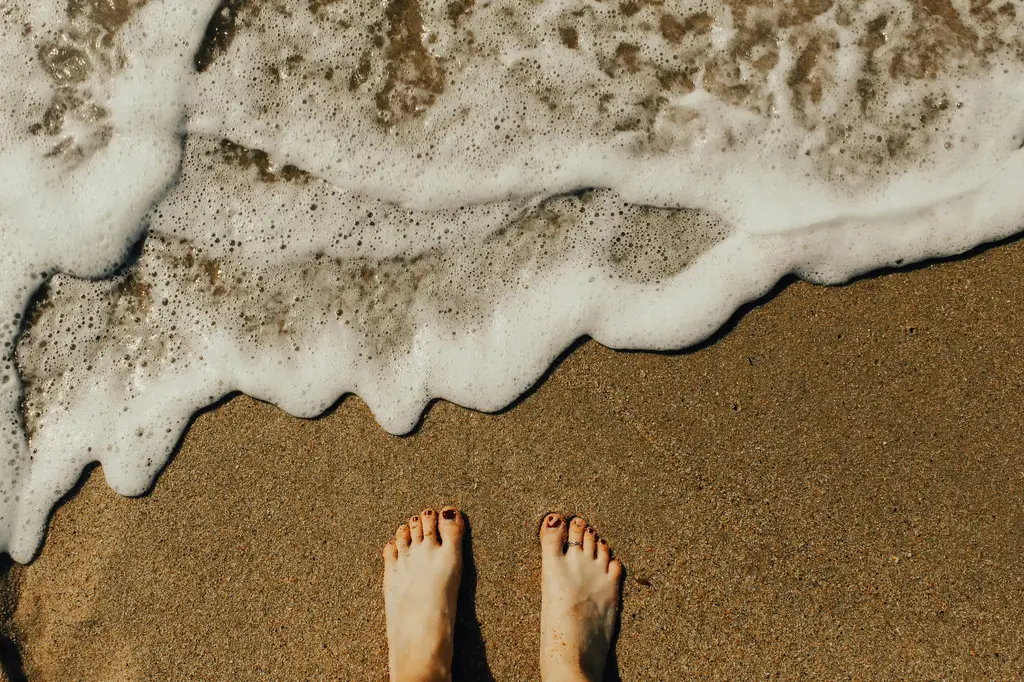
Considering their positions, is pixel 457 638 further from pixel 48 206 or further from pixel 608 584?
pixel 48 206

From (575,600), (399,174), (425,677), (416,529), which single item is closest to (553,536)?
(575,600)

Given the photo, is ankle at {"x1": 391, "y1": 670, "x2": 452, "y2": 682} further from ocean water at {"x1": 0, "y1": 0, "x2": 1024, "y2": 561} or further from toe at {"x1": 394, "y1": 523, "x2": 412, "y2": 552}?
ocean water at {"x1": 0, "y1": 0, "x2": 1024, "y2": 561}

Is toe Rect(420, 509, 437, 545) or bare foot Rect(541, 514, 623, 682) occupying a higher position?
toe Rect(420, 509, 437, 545)

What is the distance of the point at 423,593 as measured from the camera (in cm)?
194

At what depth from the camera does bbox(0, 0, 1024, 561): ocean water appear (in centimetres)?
203

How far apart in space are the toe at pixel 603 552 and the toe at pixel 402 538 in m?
0.62

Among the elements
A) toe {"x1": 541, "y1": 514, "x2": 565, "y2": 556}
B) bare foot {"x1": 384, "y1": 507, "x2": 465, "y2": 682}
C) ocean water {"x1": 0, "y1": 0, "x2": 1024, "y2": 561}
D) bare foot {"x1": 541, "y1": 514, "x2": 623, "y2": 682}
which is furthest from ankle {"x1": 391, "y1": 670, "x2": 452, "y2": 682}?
ocean water {"x1": 0, "y1": 0, "x2": 1024, "y2": 561}

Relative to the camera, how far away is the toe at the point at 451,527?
1.96 meters

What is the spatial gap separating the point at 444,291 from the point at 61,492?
1445mm

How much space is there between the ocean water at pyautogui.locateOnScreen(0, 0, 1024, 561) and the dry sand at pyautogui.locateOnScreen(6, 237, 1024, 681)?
0.54ft

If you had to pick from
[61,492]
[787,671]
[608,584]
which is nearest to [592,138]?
[608,584]

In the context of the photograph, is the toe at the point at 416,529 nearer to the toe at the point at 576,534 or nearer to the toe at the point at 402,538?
the toe at the point at 402,538

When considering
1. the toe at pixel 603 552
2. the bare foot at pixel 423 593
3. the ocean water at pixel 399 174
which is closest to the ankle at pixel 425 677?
the bare foot at pixel 423 593

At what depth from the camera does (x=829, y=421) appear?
194 cm
